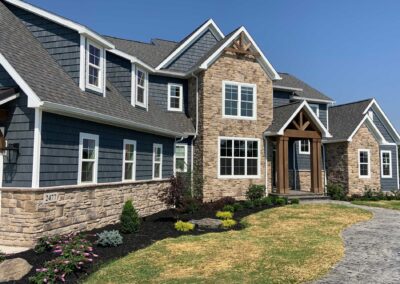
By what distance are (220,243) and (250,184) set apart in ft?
33.3

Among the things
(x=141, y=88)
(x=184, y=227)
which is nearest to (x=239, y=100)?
(x=141, y=88)

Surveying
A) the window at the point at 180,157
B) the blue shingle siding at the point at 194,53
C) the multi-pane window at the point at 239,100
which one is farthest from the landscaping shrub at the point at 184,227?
the blue shingle siding at the point at 194,53

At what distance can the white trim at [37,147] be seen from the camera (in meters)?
9.45

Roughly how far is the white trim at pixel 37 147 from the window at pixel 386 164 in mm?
24607

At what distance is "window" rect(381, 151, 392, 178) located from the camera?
26.5 m

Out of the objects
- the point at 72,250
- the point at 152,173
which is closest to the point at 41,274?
the point at 72,250

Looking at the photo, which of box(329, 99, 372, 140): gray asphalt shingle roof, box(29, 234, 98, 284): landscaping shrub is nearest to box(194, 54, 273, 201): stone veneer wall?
box(329, 99, 372, 140): gray asphalt shingle roof

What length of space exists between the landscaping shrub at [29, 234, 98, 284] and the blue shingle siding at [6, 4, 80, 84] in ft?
19.8

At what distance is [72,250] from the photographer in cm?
792

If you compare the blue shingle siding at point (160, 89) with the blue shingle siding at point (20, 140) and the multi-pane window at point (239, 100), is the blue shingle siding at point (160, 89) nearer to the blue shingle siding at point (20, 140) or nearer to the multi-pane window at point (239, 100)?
the multi-pane window at point (239, 100)

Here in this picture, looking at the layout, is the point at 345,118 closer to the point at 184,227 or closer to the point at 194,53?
the point at 194,53

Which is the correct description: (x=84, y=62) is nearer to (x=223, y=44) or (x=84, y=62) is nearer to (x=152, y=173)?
(x=152, y=173)

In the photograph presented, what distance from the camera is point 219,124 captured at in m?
19.8

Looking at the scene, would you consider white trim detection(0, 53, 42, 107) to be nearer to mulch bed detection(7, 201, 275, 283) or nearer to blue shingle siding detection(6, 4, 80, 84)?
blue shingle siding detection(6, 4, 80, 84)
